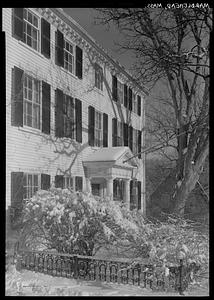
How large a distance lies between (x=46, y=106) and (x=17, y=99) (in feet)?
3.39

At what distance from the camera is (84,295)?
18.4ft

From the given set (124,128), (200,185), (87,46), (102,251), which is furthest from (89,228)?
(87,46)

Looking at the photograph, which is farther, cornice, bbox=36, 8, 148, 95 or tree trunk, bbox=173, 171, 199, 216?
cornice, bbox=36, 8, 148, 95

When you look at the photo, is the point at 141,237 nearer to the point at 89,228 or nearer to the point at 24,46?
the point at 89,228

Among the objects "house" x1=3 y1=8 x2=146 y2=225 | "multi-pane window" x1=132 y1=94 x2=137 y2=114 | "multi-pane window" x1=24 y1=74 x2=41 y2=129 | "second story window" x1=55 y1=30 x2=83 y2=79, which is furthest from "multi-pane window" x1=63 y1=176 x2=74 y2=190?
"second story window" x1=55 y1=30 x2=83 y2=79

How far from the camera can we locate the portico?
27.7 feet

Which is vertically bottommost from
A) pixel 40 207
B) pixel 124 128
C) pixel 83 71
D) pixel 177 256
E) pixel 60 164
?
pixel 177 256

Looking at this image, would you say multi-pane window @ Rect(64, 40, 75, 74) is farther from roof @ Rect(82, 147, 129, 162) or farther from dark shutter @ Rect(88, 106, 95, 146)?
roof @ Rect(82, 147, 129, 162)

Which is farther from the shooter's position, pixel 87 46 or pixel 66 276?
pixel 87 46

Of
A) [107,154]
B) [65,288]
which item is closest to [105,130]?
[107,154]

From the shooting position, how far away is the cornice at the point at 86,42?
7820 millimetres

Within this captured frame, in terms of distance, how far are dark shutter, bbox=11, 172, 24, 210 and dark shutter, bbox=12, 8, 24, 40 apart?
2.54m

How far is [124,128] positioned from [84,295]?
4.45m

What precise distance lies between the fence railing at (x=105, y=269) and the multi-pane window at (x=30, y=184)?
0.99 m
